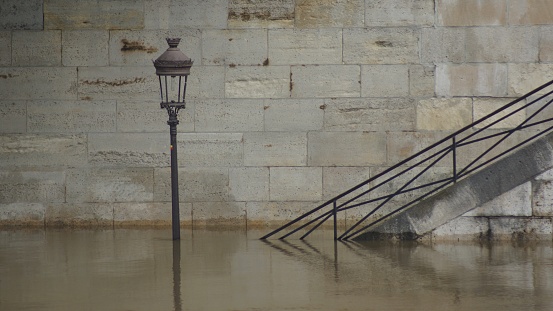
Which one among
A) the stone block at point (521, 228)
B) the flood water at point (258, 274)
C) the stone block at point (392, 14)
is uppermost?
the stone block at point (392, 14)

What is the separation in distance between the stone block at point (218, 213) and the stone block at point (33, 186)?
2.02 metres

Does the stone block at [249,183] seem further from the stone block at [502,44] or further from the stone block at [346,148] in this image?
the stone block at [502,44]

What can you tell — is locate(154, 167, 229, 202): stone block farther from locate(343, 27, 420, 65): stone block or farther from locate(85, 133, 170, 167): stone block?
locate(343, 27, 420, 65): stone block

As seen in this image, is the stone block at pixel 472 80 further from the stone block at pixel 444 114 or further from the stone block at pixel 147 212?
the stone block at pixel 147 212

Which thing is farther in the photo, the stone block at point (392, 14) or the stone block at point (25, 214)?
the stone block at point (25, 214)

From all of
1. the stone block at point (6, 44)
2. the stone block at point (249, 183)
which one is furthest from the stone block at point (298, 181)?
the stone block at point (6, 44)

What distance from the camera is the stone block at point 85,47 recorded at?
56.5 feet

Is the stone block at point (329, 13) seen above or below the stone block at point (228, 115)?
above

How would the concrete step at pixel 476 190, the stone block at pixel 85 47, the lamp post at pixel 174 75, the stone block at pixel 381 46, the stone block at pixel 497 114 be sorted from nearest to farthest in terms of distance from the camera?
the concrete step at pixel 476 190
the lamp post at pixel 174 75
the stone block at pixel 497 114
the stone block at pixel 381 46
the stone block at pixel 85 47

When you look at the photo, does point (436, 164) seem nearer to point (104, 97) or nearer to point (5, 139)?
point (104, 97)

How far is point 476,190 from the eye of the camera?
1510 centimetres

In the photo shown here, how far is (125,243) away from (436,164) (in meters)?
4.71

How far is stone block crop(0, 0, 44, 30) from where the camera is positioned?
17.2 meters

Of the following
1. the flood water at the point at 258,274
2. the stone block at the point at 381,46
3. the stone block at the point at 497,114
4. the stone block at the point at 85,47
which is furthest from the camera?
Answer: the stone block at the point at 85,47
